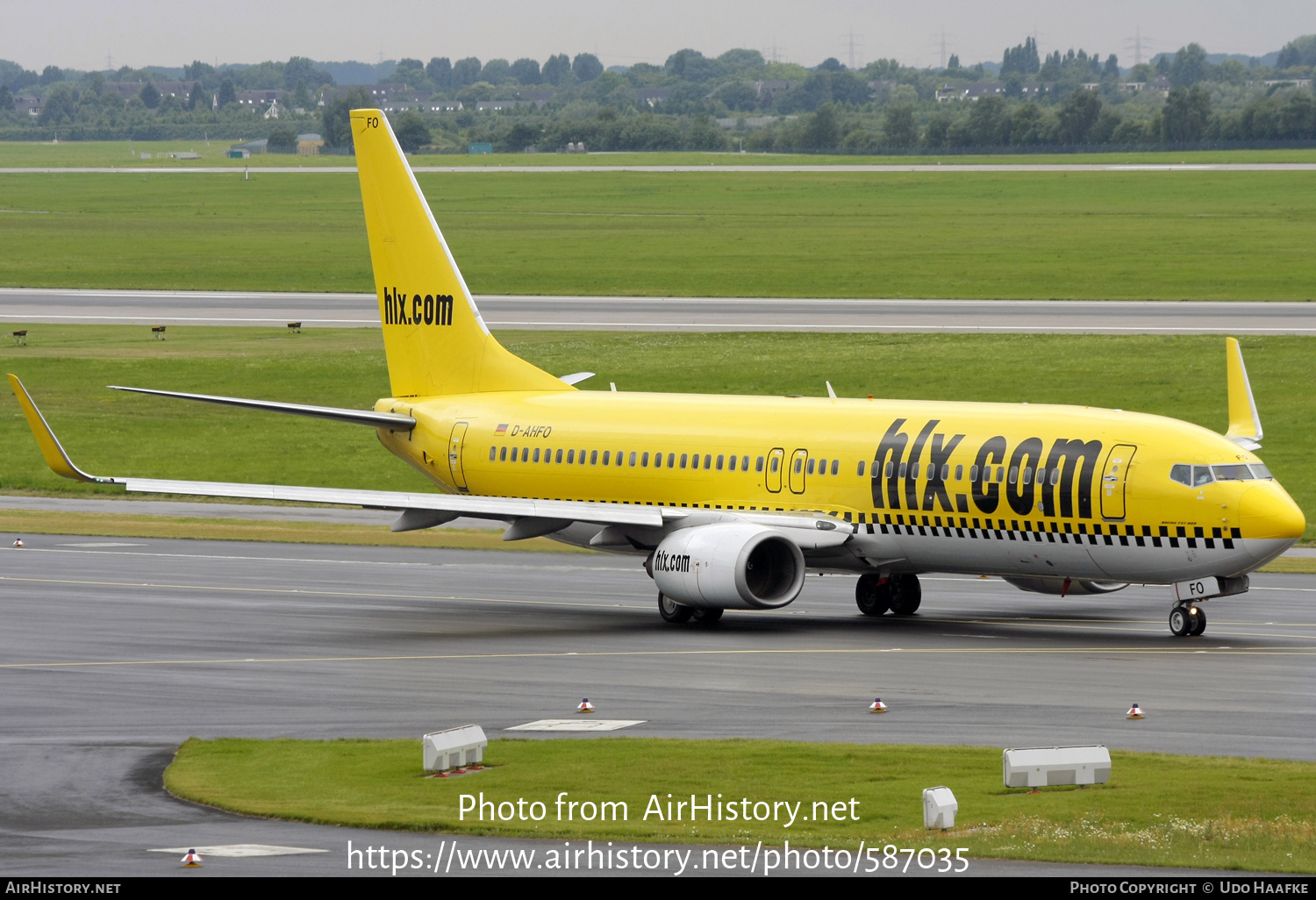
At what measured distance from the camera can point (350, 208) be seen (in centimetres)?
19688

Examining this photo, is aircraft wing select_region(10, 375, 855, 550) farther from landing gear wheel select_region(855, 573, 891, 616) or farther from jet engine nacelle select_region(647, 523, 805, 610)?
landing gear wheel select_region(855, 573, 891, 616)

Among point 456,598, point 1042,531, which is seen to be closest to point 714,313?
point 456,598

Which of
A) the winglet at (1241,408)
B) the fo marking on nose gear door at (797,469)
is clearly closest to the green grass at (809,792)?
the fo marking on nose gear door at (797,469)

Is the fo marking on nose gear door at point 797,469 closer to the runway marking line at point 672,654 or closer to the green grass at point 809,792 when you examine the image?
the runway marking line at point 672,654

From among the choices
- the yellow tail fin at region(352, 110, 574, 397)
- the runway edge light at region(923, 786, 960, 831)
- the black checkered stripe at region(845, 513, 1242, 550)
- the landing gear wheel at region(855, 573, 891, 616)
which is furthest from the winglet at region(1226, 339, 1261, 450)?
the runway edge light at region(923, 786, 960, 831)

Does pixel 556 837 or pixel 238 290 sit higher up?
pixel 556 837

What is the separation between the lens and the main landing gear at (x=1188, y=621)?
38.2 metres

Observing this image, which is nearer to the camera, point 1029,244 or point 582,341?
point 582,341

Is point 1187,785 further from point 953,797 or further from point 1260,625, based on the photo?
point 1260,625

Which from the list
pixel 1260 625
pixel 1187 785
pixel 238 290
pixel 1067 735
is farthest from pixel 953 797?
pixel 238 290

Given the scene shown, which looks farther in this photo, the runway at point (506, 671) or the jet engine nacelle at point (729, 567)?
the jet engine nacelle at point (729, 567)

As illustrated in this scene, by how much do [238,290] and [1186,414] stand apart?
71.5 meters

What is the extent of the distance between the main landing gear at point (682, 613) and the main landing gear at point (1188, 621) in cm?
948

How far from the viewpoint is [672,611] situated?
41469 mm
